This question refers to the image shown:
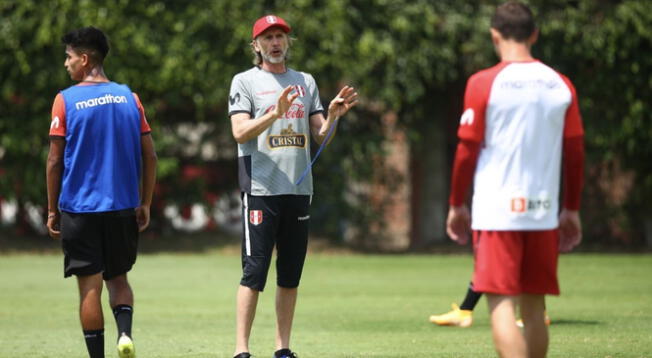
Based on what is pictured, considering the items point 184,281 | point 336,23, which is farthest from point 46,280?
point 336,23

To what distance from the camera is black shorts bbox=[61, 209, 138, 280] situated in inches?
286

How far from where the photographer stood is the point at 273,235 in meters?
7.75

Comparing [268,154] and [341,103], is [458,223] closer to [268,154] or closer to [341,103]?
Answer: [341,103]

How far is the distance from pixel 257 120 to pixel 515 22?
6.58 feet

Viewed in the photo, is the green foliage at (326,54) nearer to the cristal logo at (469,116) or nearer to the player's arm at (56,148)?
the player's arm at (56,148)

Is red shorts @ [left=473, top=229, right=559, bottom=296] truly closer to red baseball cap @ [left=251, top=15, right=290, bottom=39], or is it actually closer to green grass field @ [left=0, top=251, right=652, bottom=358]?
red baseball cap @ [left=251, top=15, right=290, bottom=39]

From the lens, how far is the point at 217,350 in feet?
28.6

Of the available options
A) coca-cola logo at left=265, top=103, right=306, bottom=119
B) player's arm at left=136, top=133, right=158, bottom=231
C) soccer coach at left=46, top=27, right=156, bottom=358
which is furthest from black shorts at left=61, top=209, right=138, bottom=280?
coca-cola logo at left=265, top=103, right=306, bottom=119

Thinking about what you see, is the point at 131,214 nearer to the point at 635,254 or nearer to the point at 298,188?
the point at 298,188

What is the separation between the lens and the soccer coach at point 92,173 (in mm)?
7246

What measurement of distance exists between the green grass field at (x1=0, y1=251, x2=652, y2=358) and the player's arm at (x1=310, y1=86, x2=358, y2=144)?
5.57 ft

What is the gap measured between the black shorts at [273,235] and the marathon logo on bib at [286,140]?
335 mm

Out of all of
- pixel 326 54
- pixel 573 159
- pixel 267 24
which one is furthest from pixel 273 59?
pixel 326 54

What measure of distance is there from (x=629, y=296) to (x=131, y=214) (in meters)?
7.34
